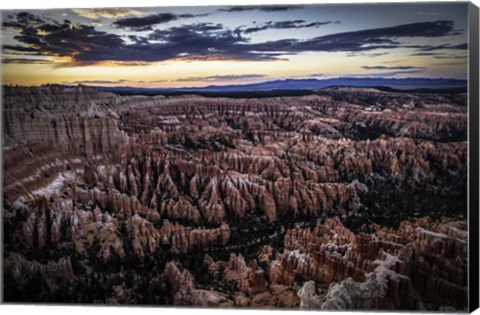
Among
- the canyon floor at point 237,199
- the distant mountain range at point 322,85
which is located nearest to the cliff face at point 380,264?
the canyon floor at point 237,199

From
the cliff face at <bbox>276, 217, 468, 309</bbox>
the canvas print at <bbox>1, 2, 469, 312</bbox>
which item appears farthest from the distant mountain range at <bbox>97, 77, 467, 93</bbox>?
the cliff face at <bbox>276, 217, 468, 309</bbox>

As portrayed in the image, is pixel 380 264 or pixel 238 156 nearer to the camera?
pixel 380 264

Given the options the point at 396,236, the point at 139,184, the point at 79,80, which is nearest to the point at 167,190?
the point at 139,184

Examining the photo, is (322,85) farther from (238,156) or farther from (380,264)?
(380,264)

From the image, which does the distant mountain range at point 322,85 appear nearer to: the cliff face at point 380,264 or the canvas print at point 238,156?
the canvas print at point 238,156

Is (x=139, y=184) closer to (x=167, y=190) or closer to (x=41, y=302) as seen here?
(x=167, y=190)

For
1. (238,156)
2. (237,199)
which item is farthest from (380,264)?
(238,156)

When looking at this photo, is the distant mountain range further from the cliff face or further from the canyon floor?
the cliff face
